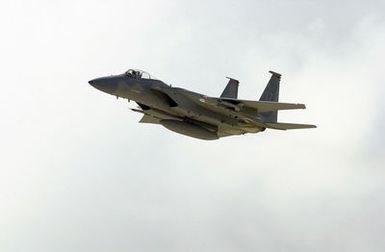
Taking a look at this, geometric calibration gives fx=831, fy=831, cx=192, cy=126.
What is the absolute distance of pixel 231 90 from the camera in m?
63.7

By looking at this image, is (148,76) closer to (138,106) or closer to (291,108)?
(138,106)

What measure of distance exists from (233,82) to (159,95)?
313 inches

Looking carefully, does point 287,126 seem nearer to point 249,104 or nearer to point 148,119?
point 249,104

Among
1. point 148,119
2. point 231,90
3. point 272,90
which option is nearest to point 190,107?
point 231,90

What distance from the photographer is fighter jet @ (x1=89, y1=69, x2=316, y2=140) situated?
57.2m

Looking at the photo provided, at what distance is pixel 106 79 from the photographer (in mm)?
56562

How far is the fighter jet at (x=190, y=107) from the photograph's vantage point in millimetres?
57156

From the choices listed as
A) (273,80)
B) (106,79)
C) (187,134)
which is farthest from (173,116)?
(273,80)

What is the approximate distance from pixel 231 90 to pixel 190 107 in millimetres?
6117

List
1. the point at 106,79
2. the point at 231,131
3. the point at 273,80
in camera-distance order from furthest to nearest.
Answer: the point at 273,80 < the point at 231,131 < the point at 106,79

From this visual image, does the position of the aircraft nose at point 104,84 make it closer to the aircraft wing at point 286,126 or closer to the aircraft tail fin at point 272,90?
the aircraft wing at point 286,126

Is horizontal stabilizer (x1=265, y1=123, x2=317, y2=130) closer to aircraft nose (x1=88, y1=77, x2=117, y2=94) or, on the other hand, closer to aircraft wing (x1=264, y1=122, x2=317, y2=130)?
aircraft wing (x1=264, y1=122, x2=317, y2=130)

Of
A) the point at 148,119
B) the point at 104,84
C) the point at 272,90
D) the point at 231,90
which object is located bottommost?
the point at 148,119

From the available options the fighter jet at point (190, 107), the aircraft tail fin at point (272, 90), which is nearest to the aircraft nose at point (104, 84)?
the fighter jet at point (190, 107)
